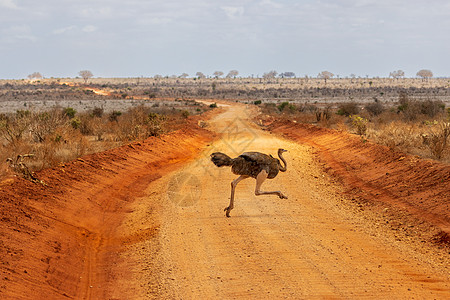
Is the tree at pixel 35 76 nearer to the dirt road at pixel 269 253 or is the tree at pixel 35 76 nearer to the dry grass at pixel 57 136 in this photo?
the dry grass at pixel 57 136

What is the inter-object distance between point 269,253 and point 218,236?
135cm

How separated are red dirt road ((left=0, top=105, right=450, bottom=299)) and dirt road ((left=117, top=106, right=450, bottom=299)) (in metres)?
0.03

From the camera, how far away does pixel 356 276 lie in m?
7.43

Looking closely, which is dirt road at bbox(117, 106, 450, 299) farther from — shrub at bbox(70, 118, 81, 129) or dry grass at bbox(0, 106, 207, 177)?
shrub at bbox(70, 118, 81, 129)

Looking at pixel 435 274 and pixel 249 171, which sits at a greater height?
pixel 249 171

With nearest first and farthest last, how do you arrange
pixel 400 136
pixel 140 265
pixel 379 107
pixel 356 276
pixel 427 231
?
pixel 356 276 < pixel 140 265 < pixel 427 231 < pixel 400 136 < pixel 379 107

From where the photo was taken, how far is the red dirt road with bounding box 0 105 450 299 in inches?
284

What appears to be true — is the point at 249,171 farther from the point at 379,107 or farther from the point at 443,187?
the point at 379,107

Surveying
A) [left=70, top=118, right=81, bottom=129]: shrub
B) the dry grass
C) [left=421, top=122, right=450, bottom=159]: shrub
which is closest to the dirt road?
[left=421, top=122, right=450, bottom=159]: shrub

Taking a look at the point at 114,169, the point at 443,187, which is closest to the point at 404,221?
the point at 443,187

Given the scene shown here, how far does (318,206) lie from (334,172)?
469 cm

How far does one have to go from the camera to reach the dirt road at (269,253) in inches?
279

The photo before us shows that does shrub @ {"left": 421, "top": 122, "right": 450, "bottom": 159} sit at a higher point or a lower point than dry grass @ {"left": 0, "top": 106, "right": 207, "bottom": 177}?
higher

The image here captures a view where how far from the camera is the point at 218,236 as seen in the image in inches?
371
